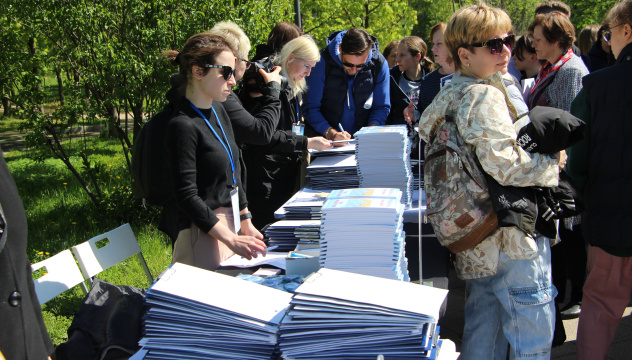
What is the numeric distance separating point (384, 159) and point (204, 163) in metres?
1.10

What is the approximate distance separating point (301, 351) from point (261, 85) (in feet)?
7.68

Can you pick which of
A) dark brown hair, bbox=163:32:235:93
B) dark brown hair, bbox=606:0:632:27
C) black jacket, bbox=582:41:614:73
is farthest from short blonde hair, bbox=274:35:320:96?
black jacket, bbox=582:41:614:73

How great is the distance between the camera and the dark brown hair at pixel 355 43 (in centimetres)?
390

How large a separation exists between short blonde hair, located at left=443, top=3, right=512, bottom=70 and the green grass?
10.8ft

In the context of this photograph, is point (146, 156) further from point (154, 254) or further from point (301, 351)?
point (154, 254)

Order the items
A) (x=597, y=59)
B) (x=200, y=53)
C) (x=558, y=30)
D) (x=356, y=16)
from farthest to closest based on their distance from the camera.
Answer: (x=356, y=16) < (x=597, y=59) < (x=558, y=30) < (x=200, y=53)

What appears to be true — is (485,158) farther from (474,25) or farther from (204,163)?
(204,163)

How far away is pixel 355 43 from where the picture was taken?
12.8ft

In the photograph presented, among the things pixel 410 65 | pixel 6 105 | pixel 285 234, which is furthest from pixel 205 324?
pixel 6 105

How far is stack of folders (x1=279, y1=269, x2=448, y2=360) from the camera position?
141cm

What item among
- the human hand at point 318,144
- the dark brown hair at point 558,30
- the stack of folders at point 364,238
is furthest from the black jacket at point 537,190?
the dark brown hair at point 558,30

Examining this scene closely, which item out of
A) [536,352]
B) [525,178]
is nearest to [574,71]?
[525,178]

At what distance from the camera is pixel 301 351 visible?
1456 millimetres

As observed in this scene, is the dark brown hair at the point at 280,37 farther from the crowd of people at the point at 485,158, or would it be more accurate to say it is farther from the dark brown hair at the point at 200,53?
the dark brown hair at the point at 200,53
